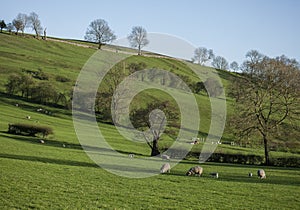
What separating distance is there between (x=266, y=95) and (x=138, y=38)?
380 feet

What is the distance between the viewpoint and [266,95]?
144 ft

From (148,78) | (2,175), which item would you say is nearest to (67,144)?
(2,175)

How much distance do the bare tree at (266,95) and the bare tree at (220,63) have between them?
12905 centimetres

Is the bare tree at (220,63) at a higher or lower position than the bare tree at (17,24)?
lower

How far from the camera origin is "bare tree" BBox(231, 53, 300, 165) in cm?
4169

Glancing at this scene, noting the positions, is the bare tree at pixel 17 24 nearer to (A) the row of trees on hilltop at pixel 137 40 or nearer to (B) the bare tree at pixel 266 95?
(A) the row of trees on hilltop at pixel 137 40

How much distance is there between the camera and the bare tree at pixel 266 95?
41.7 m

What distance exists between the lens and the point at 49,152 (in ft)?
104

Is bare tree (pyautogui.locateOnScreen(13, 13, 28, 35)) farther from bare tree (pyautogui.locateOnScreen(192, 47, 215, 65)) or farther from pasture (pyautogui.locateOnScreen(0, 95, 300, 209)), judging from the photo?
pasture (pyautogui.locateOnScreen(0, 95, 300, 209))

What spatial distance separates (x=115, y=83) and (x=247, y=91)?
1414 inches

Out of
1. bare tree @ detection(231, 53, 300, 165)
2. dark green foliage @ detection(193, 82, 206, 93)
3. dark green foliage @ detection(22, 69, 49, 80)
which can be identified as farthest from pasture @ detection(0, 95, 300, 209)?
dark green foliage @ detection(193, 82, 206, 93)

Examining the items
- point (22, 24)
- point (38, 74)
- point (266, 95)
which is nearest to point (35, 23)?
point (22, 24)

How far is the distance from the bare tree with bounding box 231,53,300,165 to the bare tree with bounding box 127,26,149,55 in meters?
113

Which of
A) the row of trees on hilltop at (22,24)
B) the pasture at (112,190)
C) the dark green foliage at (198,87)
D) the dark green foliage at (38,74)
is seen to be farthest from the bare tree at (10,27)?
the pasture at (112,190)
